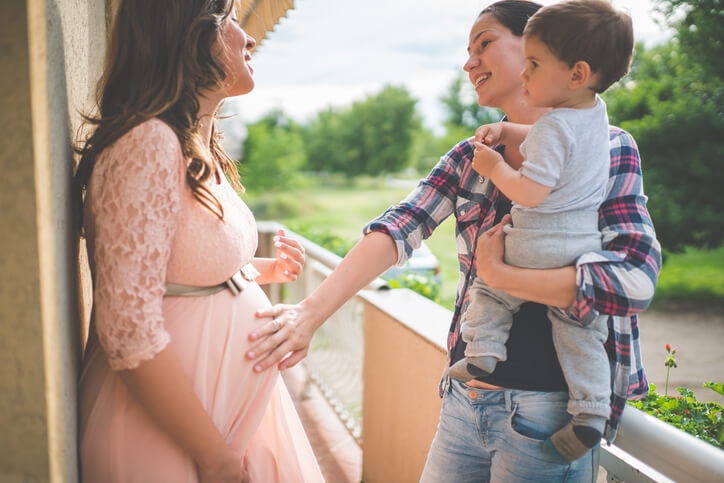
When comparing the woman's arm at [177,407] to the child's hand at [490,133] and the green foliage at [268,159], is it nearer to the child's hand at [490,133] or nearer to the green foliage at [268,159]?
the child's hand at [490,133]

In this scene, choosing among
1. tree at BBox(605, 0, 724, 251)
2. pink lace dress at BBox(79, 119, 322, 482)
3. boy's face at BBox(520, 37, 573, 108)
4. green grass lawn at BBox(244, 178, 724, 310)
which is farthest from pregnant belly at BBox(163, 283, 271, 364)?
tree at BBox(605, 0, 724, 251)

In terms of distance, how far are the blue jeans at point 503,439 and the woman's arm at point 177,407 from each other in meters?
0.63

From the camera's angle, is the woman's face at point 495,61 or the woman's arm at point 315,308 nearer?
the woman's arm at point 315,308

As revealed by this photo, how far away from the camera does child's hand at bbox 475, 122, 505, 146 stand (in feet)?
4.63

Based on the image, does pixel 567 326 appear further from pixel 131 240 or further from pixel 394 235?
pixel 131 240

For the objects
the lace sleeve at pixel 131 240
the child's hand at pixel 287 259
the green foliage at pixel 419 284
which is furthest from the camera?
the green foliage at pixel 419 284

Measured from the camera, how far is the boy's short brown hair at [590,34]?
1.13 m

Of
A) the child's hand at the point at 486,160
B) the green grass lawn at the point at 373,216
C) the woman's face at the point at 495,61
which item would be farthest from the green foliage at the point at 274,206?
the child's hand at the point at 486,160

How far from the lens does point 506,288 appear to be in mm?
1228

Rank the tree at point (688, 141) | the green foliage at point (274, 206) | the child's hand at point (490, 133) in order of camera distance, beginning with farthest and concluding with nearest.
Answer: the green foliage at point (274, 206) < the tree at point (688, 141) < the child's hand at point (490, 133)

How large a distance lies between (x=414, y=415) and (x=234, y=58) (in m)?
1.81

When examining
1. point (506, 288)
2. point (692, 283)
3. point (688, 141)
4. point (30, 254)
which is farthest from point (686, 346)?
point (30, 254)

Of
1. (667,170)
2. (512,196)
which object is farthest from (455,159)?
(667,170)

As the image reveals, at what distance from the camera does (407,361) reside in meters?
2.50
